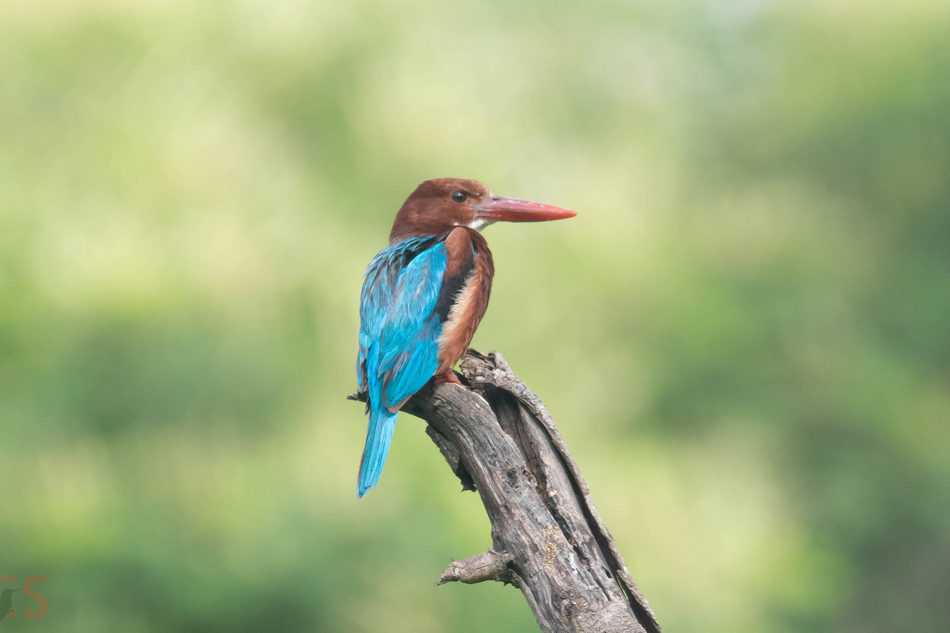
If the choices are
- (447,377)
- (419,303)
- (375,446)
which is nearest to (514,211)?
(419,303)

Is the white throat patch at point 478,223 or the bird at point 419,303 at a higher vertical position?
the white throat patch at point 478,223

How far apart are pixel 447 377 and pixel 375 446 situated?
0.82 feet

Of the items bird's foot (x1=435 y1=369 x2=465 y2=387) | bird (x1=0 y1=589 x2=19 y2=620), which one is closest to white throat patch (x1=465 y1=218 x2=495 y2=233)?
bird's foot (x1=435 y1=369 x2=465 y2=387)

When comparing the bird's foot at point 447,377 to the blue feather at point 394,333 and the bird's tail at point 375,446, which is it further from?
the bird's tail at point 375,446

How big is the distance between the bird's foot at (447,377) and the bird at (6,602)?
271 cm

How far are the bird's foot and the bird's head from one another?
71cm

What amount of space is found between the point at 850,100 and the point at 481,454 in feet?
18.0

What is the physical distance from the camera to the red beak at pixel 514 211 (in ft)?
10.4

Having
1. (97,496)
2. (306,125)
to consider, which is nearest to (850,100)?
(306,125)

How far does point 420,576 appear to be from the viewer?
4.65m

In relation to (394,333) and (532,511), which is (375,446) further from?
(532,511)

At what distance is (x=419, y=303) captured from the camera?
270 cm

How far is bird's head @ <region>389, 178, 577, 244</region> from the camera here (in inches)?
123

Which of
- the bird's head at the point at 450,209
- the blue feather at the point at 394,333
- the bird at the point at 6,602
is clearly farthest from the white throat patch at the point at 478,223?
the bird at the point at 6,602
